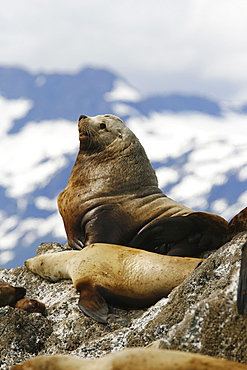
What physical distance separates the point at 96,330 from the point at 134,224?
2641 mm

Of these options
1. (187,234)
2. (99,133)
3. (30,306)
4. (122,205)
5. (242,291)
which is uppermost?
(99,133)

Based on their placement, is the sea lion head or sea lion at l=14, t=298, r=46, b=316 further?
the sea lion head

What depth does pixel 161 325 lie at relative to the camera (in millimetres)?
4094

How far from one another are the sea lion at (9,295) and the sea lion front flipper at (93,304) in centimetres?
59

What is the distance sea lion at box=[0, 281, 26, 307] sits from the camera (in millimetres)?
5266

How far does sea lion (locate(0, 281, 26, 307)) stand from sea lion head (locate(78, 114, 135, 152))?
3.04 metres

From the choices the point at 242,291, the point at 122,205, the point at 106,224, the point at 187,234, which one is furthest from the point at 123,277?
the point at 242,291

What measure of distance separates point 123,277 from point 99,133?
320cm

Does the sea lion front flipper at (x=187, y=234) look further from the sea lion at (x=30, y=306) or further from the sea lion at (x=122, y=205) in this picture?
the sea lion at (x=30, y=306)

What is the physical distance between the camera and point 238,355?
289 cm

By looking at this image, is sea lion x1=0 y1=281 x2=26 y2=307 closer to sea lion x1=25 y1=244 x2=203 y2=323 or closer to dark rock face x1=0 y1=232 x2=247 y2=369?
dark rock face x1=0 y1=232 x2=247 y2=369

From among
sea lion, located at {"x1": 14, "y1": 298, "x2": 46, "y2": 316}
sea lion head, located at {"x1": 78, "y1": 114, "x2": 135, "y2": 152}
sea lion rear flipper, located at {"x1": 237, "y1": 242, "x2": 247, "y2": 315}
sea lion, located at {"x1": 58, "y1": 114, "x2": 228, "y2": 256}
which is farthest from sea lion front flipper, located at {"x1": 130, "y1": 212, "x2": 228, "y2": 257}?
sea lion rear flipper, located at {"x1": 237, "y1": 242, "x2": 247, "y2": 315}

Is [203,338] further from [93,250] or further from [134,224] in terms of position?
[134,224]

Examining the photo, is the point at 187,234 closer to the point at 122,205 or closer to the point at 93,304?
the point at 122,205
